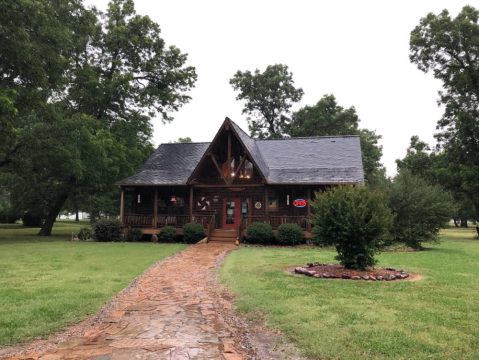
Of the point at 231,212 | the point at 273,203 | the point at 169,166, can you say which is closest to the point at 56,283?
the point at 231,212

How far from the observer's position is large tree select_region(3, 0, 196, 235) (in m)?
23.8

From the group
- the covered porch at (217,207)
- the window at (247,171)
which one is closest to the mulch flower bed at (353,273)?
the covered porch at (217,207)

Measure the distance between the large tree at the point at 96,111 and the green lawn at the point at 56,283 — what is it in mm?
8286

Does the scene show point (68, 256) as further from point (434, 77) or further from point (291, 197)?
point (434, 77)

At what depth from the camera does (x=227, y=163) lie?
25.2 metres

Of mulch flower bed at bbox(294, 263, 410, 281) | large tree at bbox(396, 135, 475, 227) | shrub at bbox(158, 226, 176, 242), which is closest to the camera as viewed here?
mulch flower bed at bbox(294, 263, 410, 281)

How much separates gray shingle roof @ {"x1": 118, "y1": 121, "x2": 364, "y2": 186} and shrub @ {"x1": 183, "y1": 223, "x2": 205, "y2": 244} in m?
3.28

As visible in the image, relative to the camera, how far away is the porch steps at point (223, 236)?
22625mm

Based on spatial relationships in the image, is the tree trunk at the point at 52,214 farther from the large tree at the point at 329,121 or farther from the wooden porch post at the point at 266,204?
the large tree at the point at 329,121

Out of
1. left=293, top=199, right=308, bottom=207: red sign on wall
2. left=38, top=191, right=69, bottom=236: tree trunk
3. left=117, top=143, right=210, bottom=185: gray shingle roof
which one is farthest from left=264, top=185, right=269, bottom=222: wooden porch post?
left=38, top=191, right=69, bottom=236: tree trunk

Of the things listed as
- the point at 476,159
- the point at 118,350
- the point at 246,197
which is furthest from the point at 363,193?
the point at 476,159

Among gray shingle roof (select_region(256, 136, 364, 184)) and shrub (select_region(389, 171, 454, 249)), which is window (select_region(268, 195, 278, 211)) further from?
shrub (select_region(389, 171, 454, 249))

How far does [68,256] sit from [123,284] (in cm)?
675

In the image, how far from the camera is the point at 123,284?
33.6 feet
